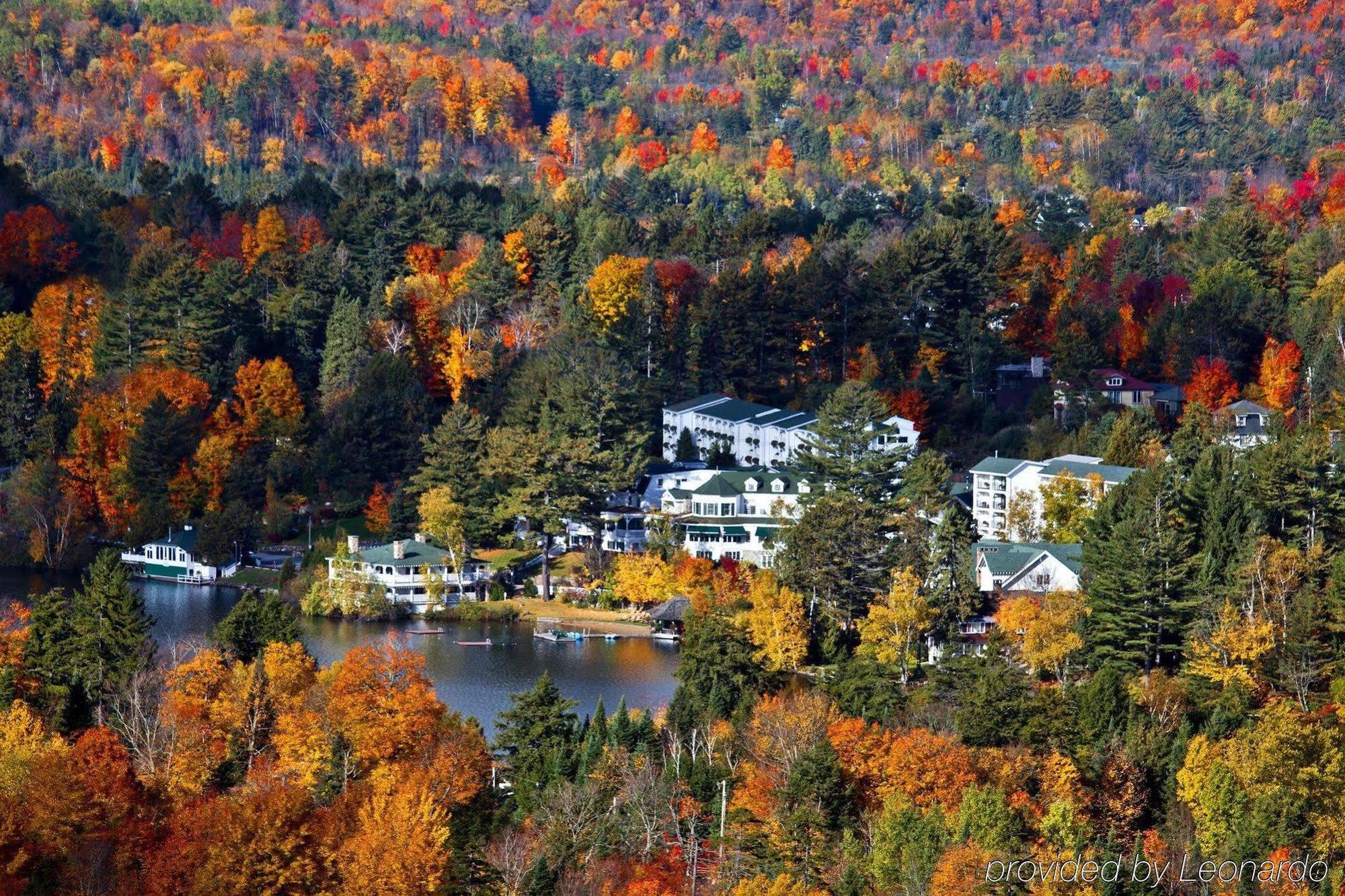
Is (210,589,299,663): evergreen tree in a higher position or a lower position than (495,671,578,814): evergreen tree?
higher

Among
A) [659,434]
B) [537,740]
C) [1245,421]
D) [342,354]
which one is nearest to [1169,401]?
[1245,421]

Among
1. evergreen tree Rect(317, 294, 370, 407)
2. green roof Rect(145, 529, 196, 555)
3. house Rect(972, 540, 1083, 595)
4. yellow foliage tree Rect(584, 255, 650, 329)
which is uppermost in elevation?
yellow foliage tree Rect(584, 255, 650, 329)

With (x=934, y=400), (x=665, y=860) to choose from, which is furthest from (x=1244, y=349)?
(x=665, y=860)

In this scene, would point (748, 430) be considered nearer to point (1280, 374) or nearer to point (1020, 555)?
point (1020, 555)

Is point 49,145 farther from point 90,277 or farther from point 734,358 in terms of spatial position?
point 734,358

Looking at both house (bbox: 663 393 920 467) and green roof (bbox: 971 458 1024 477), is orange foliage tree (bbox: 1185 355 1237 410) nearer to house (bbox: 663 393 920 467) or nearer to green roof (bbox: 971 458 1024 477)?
house (bbox: 663 393 920 467)

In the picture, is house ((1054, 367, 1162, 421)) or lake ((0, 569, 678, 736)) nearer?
lake ((0, 569, 678, 736))

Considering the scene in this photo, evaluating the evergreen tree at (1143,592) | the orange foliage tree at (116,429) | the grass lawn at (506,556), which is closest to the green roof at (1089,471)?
the evergreen tree at (1143,592)

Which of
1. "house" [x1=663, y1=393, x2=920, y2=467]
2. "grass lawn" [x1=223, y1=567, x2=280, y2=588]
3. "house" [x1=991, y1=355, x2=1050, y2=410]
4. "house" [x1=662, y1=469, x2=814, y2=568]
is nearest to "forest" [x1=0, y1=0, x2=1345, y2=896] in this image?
"house" [x1=991, y1=355, x2=1050, y2=410]
